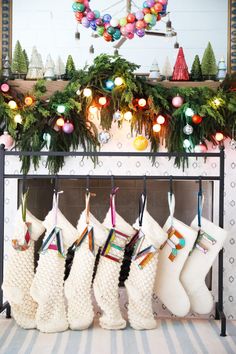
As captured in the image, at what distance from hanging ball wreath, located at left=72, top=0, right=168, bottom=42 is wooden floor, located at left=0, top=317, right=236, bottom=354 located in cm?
175

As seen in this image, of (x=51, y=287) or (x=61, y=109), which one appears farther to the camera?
(x=61, y=109)

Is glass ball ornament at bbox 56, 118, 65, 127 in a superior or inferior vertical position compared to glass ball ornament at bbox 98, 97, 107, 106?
inferior

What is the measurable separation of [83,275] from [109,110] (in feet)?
3.48

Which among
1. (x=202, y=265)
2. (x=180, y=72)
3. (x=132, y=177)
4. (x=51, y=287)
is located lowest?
(x=51, y=287)

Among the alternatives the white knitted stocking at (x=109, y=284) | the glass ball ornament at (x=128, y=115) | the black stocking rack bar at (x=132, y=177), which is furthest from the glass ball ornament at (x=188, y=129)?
the white knitted stocking at (x=109, y=284)

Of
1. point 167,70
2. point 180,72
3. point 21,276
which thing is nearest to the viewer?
point 21,276

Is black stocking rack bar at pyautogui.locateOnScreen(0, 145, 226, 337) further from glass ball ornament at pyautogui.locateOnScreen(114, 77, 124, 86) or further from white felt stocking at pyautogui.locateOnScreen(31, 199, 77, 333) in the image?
glass ball ornament at pyautogui.locateOnScreen(114, 77, 124, 86)

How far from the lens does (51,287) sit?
2.89 m

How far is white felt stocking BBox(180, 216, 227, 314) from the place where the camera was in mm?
2982

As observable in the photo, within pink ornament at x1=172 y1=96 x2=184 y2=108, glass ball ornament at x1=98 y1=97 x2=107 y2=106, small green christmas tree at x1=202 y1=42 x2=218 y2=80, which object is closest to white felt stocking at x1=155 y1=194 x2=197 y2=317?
pink ornament at x1=172 y1=96 x2=184 y2=108

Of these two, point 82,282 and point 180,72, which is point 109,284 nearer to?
point 82,282

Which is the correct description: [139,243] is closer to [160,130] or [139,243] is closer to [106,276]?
[106,276]

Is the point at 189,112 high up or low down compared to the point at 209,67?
Answer: down

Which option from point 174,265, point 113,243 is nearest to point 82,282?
point 113,243
